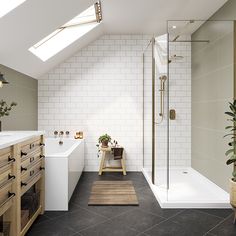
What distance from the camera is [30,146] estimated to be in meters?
2.36

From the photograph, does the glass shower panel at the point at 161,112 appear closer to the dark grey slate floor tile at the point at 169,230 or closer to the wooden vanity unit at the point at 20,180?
the dark grey slate floor tile at the point at 169,230

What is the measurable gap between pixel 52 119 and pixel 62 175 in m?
2.19

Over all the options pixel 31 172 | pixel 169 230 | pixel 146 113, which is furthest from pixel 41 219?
pixel 146 113

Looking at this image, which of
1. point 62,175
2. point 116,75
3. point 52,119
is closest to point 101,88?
point 116,75

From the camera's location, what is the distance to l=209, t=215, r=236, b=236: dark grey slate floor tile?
93.3 inches

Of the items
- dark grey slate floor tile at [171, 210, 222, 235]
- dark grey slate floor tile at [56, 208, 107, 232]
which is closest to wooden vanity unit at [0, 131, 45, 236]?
dark grey slate floor tile at [56, 208, 107, 232]

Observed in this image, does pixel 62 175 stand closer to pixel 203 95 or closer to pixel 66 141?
pixel 66 141

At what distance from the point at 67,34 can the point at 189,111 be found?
275 cm

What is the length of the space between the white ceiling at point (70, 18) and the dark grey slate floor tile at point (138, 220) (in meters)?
2.36

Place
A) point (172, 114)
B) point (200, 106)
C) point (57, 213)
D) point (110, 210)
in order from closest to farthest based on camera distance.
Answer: point (57, 213) → point (110, 210) → point (200, 106) → point (172, 114)

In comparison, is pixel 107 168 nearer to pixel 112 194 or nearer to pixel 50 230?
pixel 112 194

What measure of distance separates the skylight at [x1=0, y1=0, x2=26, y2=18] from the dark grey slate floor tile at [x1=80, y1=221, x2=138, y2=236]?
2.29m

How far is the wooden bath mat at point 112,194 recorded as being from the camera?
315cm

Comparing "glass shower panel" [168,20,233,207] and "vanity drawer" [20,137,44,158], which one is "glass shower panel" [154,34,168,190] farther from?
"vanity drawer" [20,137,44,158]
